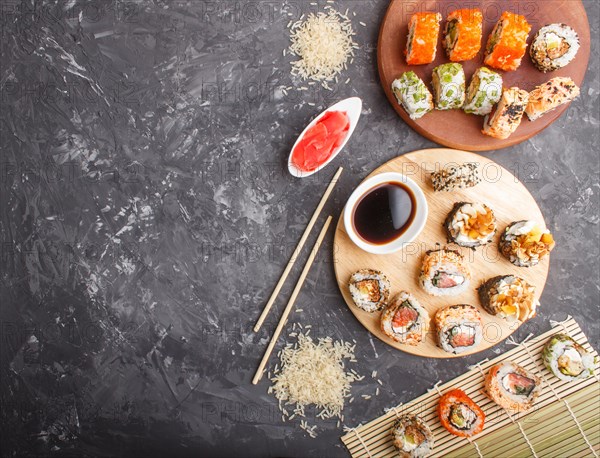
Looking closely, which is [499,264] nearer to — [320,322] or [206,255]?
[320,322]

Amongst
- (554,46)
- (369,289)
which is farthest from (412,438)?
(554,46)

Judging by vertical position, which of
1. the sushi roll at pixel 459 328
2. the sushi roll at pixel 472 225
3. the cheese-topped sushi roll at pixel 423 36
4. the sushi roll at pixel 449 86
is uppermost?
the cheese-topped sushi roll at pixel 423 36

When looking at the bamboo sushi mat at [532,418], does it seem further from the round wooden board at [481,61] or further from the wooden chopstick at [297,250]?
the round wooden board at [481,61]

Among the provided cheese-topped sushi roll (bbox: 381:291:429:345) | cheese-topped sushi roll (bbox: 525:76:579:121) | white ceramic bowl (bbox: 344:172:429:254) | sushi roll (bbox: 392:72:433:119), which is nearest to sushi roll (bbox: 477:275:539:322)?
cheese-topped sushi roll (bbox: 381:291:429:345)

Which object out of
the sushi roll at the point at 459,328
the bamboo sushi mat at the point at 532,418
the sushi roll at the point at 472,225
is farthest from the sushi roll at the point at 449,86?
the bamboo sushi mat at the point at 532,418

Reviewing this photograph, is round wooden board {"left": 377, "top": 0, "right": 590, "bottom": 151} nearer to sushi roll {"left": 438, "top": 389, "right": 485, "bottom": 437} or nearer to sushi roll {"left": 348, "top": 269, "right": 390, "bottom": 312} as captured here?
sushi roll {"left": 348, "top": 269, "right": 390, "bottom": 312}
